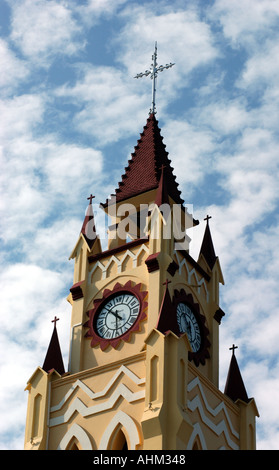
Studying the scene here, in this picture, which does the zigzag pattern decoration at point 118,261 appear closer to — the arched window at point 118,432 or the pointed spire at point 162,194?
the pointed spire at point 162,194

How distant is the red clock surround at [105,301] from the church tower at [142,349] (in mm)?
42

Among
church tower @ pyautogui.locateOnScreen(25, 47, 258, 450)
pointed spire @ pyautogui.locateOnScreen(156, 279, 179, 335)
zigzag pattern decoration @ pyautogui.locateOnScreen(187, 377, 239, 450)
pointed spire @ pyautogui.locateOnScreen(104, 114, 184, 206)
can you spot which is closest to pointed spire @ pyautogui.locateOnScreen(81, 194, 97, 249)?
church tower @ pyautogui.locateOnScreen(25, 47, 258, 450)

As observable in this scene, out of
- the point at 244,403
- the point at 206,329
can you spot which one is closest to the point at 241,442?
the point at 244,403

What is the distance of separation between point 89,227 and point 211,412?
315 inches

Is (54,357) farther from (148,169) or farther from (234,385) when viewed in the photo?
(148,169)

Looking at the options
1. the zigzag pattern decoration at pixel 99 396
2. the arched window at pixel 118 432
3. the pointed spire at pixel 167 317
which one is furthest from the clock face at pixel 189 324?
the arched window at pixel 118 432

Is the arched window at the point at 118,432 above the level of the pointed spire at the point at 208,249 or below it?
below

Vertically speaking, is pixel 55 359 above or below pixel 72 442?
above

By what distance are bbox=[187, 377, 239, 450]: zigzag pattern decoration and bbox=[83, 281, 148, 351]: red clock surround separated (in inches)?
99.3

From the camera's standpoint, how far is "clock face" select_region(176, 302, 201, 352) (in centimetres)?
3822

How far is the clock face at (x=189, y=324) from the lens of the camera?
125 feet

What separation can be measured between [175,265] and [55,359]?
4669 mm

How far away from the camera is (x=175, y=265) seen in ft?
125
